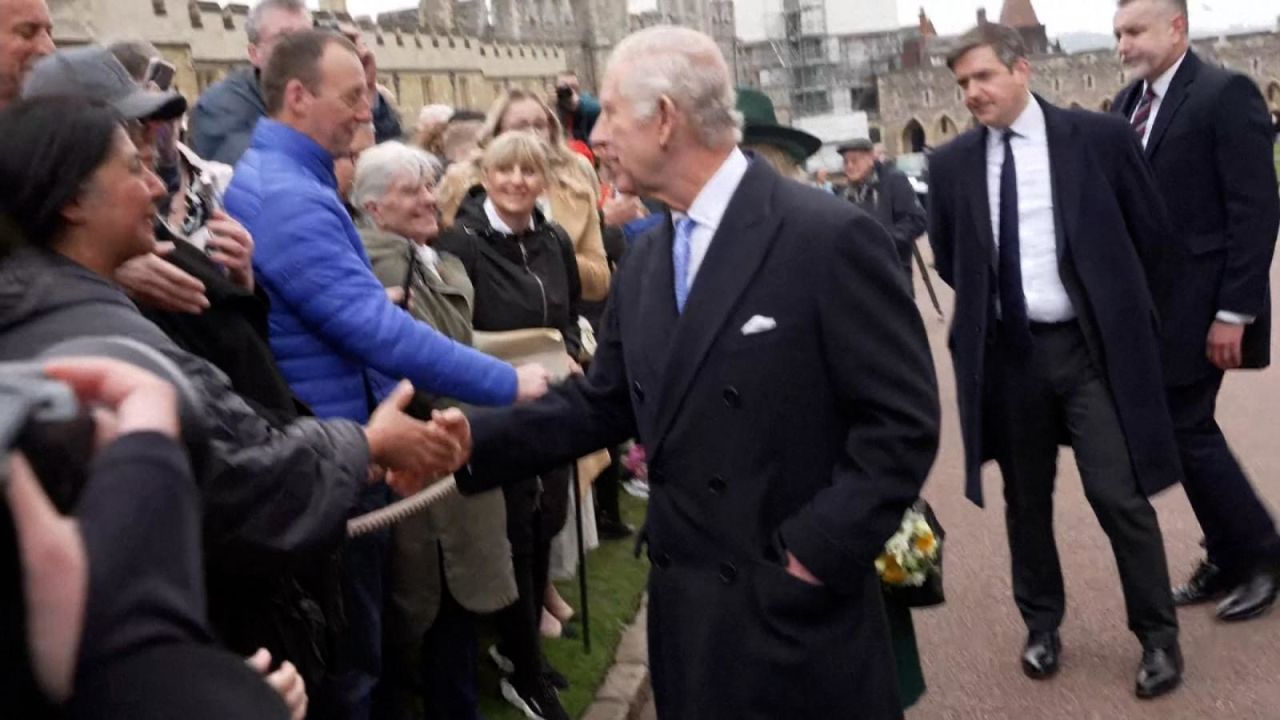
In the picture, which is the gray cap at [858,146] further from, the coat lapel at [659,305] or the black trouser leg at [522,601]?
the coat lapel at [659,305]

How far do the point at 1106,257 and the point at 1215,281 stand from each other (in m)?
1.04

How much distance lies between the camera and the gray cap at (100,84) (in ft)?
10.3

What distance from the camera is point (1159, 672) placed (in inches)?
193

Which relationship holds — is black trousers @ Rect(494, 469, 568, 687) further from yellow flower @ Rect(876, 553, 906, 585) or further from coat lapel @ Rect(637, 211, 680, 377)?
coat lapel @ Rect(637, 211, 680, 377)

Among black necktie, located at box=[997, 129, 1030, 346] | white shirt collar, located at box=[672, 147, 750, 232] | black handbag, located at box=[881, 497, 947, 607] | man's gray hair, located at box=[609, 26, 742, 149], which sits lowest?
black handbag, located at box=[881, 497, 947, 607]

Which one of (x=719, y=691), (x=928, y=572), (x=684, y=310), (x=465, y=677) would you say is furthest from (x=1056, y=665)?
(x=684, y=310)

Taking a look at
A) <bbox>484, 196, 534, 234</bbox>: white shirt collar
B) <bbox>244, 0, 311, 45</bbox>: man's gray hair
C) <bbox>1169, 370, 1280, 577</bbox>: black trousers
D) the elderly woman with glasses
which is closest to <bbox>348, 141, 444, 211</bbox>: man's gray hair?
the elderly woman with glasses

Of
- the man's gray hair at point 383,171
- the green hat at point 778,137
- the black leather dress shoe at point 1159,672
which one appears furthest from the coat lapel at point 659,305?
the black leather dress shoe at point 1159,672

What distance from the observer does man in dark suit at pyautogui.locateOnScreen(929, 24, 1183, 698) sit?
4.90 m

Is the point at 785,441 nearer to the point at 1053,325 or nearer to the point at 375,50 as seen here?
the point at 1053,325

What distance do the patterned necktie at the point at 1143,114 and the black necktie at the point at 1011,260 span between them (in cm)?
114

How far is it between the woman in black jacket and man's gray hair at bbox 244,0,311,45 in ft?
3.47

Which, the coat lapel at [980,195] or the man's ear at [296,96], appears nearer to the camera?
the man's ear at [296,96]

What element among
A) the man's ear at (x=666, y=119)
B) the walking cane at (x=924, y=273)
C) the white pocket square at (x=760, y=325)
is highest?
the man's ear at (x=666, y=119)
